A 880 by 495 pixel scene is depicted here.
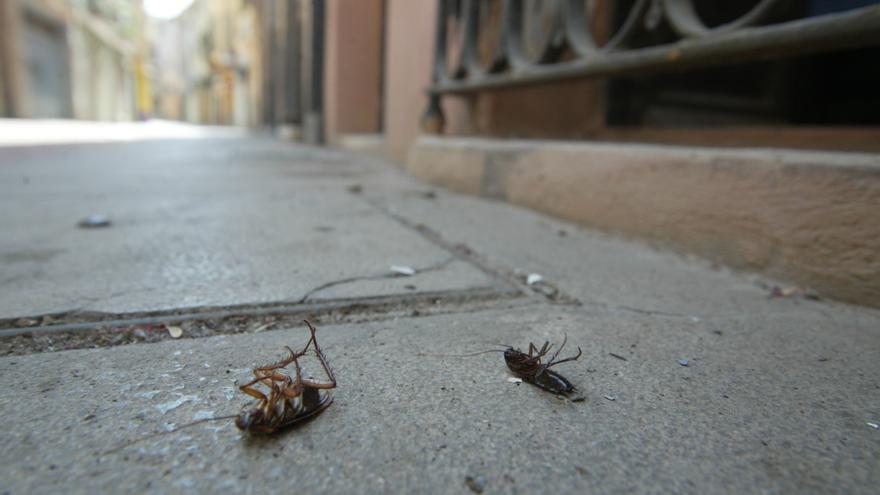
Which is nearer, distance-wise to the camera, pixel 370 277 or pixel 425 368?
pixel 425 368

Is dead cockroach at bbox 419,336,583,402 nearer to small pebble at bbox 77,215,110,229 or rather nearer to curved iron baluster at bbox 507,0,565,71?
small pebble at bbox 77,215,110,229

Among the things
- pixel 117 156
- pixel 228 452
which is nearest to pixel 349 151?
pixel 117 156

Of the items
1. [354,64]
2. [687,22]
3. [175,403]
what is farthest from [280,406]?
[354,64]

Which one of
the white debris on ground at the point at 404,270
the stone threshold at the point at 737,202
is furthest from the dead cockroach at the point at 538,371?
the stone threshold at the point at 737,202

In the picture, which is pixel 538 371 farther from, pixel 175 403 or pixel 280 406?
pixel 175 403

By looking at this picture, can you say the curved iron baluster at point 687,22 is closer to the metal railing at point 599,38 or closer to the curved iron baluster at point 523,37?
the metal railing at point 599,38

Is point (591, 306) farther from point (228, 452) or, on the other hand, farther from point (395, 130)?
point (395, 130)

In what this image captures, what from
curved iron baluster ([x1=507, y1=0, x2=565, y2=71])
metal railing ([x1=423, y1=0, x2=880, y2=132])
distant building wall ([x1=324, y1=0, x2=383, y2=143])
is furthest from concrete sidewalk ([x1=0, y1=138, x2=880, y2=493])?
distant building wall ([x1=324, y1=0, x2=383, y2=143])
